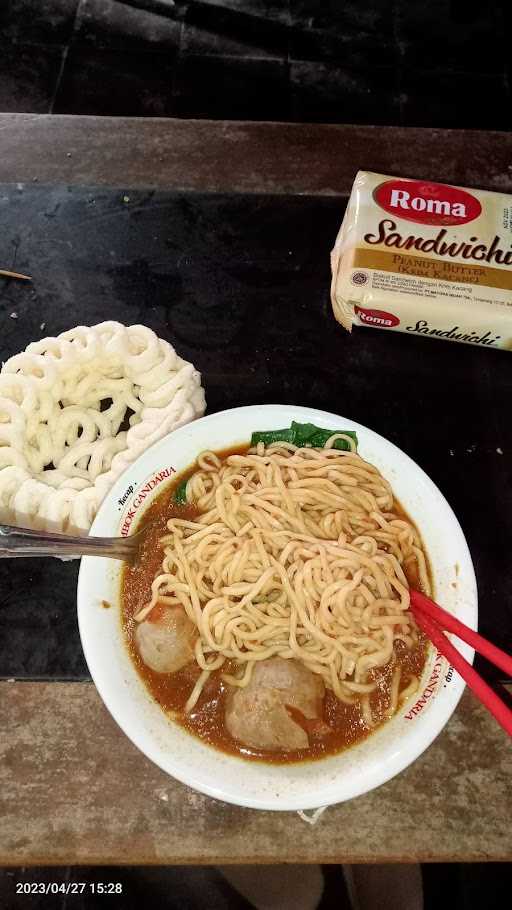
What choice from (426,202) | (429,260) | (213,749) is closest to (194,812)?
(213,749)

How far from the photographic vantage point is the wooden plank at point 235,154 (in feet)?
10.1

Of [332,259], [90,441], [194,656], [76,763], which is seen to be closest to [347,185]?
[332,259]

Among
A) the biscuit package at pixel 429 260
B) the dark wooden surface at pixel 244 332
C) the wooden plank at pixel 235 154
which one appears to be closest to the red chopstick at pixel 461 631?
the dark wooden surface at pixel 244 332

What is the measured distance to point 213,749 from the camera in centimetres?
175

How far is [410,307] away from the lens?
8.23 ft

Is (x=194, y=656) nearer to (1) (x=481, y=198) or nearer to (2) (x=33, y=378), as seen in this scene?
(2) (x=33, y=378)

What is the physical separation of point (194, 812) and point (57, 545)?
91cm

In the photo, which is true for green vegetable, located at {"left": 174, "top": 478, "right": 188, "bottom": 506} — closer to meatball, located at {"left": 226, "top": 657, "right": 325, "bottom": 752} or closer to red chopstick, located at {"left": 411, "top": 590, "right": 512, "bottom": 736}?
meatball, located at {"left": 226, "top": 657, "right": 325, "bottom": 752}

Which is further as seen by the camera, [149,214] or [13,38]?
[13,38]

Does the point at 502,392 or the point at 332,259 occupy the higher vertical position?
the point at 332,259

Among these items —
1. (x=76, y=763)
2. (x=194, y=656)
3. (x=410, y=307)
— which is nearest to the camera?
(x=194, y=656)

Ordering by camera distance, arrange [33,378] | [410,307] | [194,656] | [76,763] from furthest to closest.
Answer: [410,307]
[33,378]
[76,763]
[194,656]

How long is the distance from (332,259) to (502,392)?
865mm
